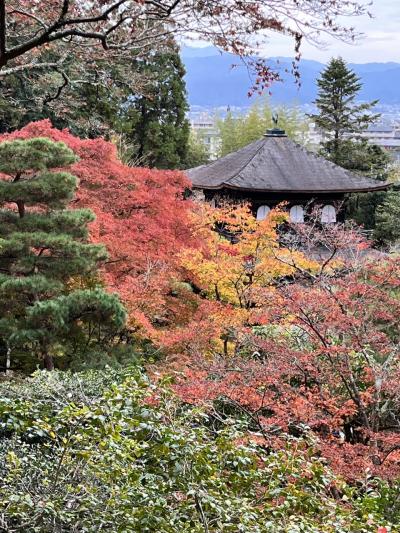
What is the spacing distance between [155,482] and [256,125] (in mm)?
32590

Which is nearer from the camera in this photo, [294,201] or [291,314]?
[291,314]

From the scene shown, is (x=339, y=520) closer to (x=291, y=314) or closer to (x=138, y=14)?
(x=138, y=14)

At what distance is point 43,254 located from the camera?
827cm

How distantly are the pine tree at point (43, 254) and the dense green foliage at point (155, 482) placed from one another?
4.72 metres

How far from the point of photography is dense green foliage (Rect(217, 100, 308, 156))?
111 ft

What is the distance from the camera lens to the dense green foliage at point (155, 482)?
2.48m

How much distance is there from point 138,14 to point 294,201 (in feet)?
47.9

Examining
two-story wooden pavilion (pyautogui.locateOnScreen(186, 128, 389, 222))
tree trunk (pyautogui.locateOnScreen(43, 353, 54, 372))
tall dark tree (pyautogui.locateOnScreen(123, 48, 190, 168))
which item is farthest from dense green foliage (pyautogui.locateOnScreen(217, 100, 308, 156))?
tree trunk (pyautogui.locateOnScreen(43, 353, 54, 372))

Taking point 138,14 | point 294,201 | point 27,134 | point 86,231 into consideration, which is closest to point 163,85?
point 294,201

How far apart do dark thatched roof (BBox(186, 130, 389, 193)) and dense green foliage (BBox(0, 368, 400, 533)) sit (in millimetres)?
13847

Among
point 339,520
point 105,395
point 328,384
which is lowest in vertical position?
point 328,384

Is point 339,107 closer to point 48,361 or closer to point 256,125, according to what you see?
point 256,125

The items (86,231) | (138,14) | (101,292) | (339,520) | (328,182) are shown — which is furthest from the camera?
(328,182)

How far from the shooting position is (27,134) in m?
10.1
